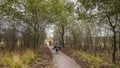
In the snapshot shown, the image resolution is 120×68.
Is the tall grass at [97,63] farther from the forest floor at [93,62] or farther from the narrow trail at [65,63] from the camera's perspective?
the narrow trail at [65,63]

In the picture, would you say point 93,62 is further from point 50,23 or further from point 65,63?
point 50,23

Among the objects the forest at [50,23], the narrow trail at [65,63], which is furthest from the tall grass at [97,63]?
the narrow trail at [65,63]

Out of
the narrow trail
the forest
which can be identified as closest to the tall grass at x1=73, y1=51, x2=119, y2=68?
the forest

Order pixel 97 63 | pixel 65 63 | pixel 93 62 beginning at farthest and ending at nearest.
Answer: pixel 65 63 < pixel 93 62 < pixel 97 63

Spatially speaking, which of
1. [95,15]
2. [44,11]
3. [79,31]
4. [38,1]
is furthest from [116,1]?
[79,31]

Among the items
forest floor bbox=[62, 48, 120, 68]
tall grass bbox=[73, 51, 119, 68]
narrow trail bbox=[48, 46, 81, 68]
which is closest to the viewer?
tall grass bbox=[73, 51, 119, 68]

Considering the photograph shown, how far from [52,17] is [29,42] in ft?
50.1

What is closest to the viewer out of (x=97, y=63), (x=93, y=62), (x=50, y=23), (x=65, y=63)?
(x=97, y=63)

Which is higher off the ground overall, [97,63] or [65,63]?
[97,63]

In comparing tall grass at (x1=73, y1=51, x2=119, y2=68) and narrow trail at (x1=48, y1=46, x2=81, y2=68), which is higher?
tall grass at (x1=73, y1=51, x2=119, y2=68)

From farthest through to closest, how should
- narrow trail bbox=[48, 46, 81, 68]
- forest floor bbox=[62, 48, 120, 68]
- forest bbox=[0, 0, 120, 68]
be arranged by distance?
narrow trail bbox=[48, 46, 81, 68]
forest floor bbox=[62, 48, 120, 68]
forest bbox=[0, 0, 120, 68]

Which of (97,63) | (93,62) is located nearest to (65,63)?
(93,62)

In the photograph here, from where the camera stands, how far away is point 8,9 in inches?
937

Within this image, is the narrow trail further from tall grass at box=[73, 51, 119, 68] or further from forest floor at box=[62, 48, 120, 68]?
tall grass at box=[73, 51, 119, 68]
